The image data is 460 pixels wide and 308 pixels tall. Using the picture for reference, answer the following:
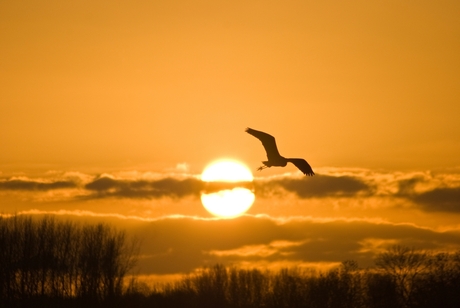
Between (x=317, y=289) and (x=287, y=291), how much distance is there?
30.4 feet

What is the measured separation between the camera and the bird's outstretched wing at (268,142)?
40.2 m

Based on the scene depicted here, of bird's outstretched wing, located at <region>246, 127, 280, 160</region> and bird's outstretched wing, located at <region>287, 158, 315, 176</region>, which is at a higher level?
bird's outstretched wing, located at <region>246, 127, 280, 160</region>

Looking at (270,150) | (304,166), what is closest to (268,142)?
(270,150)

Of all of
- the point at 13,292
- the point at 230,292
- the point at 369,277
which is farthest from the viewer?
the point at 230,292

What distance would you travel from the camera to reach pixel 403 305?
77.4 m

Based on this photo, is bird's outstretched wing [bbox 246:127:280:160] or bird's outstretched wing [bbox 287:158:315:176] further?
bird's outstretched wing [bbox 287:158:315:176]

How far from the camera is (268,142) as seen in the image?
132 ft

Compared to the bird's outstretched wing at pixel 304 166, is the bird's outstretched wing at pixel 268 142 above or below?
above

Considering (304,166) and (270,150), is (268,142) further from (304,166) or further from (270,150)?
(304,166)

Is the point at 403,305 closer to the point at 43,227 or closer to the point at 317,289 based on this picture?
the point at 317,289

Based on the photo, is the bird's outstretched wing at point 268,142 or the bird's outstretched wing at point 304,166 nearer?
the bird's outstretched wing at point 268,142

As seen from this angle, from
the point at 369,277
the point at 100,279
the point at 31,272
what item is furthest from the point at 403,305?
the point at 31,272

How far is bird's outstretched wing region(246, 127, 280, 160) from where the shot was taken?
4019cm

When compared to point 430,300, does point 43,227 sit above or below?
above
